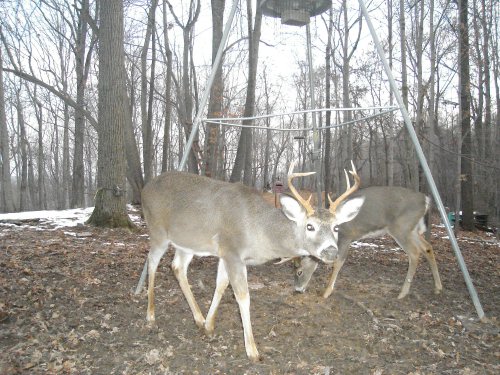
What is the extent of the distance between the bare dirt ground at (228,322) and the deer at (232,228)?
375mm

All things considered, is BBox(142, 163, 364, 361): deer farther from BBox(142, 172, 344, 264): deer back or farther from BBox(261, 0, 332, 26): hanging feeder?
BBox(261, 0, 332, 26): hanging feeder

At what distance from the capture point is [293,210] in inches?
167

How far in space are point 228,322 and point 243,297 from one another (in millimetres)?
874

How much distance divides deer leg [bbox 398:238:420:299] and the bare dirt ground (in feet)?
0.43

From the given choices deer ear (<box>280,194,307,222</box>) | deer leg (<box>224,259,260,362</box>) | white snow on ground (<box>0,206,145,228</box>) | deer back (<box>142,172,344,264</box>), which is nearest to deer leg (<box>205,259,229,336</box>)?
deer back (<box>142,172,344,264</box>)

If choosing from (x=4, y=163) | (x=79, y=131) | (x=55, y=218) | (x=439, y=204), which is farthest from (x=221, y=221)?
(x=79, y=131)

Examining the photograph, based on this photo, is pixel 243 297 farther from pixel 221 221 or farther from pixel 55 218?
pixel 55 218

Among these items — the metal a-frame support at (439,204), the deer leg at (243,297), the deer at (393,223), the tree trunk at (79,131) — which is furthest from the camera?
the tree trunk at (79,131)

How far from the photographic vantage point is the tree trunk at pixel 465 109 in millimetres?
13637

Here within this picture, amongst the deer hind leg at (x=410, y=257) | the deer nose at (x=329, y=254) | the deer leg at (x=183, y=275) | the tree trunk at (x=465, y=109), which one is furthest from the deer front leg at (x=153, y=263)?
the tree trunk at (x=465, y=109)

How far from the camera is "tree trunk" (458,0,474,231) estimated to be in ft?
44.7

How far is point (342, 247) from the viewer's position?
20.8 feet

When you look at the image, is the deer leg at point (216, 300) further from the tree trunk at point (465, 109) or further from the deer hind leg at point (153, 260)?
the tree trunk at point (465, 109)

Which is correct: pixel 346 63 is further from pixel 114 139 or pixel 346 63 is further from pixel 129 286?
pixel 129 286
